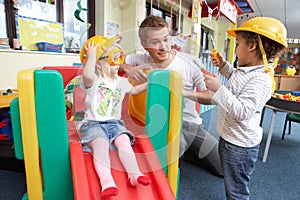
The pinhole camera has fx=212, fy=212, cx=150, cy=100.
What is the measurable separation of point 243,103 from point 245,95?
3 centimetres

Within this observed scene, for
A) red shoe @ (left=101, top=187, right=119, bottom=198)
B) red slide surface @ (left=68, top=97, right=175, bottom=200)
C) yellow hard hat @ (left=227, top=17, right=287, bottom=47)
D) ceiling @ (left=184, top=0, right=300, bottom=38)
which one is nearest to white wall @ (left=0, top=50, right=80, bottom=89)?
red slide surface @ (left=68, top=97, right=175, bottom=200)

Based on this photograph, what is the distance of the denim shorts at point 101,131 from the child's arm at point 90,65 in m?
0.14

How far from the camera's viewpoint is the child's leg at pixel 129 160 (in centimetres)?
59

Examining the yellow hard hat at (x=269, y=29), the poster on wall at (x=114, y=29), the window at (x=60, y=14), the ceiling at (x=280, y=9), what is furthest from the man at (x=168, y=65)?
the ceiling at (x=280, y=9)

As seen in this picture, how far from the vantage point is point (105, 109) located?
70cm

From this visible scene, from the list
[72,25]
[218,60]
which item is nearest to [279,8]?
[72,25]

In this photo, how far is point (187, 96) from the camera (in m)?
0.75

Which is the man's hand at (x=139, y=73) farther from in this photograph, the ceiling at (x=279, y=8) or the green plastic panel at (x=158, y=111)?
the ceiling at (x=279, y=8)

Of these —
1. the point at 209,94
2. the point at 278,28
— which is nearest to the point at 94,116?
the point at 209,94

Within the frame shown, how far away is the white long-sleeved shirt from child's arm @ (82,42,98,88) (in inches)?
14.6

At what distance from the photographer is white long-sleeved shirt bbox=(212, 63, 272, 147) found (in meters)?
0.65

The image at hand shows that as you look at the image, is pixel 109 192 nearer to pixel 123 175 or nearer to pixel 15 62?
pixel 123 175

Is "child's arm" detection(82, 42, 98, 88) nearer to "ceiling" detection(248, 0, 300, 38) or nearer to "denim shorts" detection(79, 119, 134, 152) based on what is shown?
"denim shorts" detection(79, 119, 134, 152)

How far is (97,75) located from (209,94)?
1.18ft
